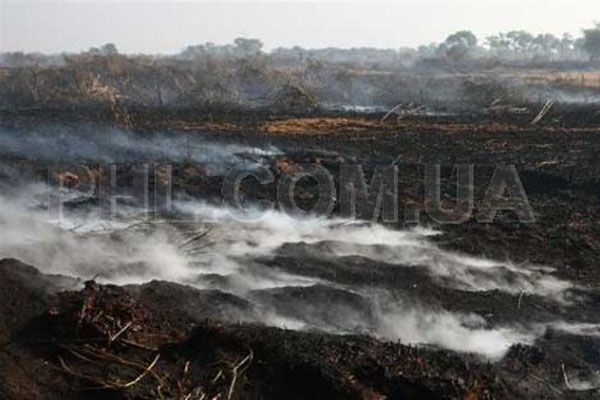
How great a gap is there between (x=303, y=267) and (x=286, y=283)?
23.1 inches

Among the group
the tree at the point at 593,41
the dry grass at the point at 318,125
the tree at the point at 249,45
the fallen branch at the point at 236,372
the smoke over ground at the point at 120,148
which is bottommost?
the fallen branch at the point at 236,372

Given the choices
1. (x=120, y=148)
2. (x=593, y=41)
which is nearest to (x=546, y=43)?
(x=593, y=41)

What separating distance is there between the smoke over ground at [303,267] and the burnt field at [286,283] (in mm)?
31

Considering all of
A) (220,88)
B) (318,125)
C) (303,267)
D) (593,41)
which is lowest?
(303,267)

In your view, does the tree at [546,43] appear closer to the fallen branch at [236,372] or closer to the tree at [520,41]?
the tree at [520,41]

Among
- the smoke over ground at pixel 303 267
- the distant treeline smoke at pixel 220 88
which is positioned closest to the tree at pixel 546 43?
the distant treeline smoke at pixel 220 88

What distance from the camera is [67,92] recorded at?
1028 inches

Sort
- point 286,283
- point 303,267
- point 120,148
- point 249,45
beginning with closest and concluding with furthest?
1. point 286,283
2. point 303,267
3. point 120,148
4. point 249,45

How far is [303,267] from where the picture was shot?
862 centimetres

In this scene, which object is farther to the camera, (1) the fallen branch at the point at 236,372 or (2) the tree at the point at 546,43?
(2) the tree at the point at 546,43

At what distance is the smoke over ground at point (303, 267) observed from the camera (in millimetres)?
7078

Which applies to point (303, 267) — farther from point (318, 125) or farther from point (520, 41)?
point (520, 41)

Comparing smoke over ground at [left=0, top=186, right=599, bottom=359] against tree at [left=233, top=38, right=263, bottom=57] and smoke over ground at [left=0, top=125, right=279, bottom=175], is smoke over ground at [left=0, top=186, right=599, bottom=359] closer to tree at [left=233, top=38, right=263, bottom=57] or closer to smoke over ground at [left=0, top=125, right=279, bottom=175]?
smoke over ground at [left=0, top=125, right=279, bottom=175]

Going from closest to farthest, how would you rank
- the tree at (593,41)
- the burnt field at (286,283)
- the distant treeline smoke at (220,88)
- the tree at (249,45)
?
the burnt field at (286,283), the distant treeline smoke at (220,88), the tree at (593,41), the tree at (249,45)
